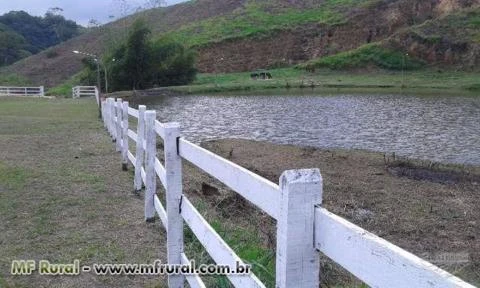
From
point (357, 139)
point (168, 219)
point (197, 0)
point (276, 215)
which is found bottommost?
point (357, 139)

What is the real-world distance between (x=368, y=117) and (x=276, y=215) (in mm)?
23906

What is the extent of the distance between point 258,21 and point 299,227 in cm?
8204

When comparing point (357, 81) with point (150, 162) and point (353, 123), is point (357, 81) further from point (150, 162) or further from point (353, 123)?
point (150, 162)

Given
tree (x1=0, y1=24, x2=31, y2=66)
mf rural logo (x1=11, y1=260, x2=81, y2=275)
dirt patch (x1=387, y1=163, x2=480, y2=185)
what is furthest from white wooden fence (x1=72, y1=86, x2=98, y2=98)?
tree (x1=0, y1=24, x2=31, y2=66)

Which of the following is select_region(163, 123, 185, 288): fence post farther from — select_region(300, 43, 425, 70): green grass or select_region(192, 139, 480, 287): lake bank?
select_region(300, 43, 425, 70): green grass

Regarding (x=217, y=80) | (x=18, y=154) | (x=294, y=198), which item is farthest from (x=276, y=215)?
(x=217, y=80)

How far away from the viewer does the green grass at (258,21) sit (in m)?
76.0

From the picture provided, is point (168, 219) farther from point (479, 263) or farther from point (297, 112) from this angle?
point (297, 112)

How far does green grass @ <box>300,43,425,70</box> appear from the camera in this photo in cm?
5790

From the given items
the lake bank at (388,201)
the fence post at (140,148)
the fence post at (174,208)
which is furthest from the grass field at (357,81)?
the fence post at (174,208)

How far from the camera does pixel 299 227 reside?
2152mm

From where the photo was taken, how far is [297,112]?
93.7 ft

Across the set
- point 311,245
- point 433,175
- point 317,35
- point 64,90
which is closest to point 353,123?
point 433,175

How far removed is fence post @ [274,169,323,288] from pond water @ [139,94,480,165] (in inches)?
533
